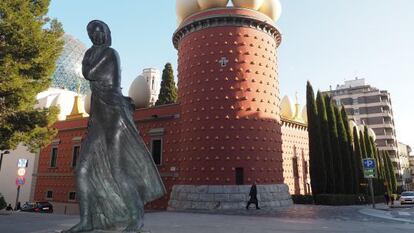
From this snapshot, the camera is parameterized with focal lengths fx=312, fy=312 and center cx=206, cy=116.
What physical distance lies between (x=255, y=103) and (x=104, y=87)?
16183 mm

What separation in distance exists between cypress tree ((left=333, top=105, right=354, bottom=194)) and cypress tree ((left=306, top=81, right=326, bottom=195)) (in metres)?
3.75

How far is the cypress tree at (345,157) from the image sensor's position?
27.1m

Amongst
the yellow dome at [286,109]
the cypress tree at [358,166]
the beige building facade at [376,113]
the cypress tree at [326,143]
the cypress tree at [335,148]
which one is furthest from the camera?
the beige building facade at [376,113]

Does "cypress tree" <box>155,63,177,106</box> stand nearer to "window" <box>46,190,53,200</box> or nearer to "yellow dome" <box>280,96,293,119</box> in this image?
"yellow dome" <box>280,96,293,119</box>

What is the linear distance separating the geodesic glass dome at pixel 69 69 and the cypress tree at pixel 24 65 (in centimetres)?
4131

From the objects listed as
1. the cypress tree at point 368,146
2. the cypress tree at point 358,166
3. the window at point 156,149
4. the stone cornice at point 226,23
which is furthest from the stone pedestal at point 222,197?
the cypress tree at point 368,146

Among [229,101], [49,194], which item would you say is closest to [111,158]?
[229,101]

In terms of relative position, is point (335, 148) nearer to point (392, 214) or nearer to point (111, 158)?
point (392, 214)

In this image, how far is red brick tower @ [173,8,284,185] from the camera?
20.5 meters

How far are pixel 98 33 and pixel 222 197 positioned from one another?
14.9 m

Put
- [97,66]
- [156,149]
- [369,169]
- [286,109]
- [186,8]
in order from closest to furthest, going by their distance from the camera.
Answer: [97,66] → [369,169] → [186,8] → [156,149] → [286,109]

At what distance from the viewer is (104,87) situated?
6.32 metres

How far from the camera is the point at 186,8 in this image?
23.9 meters

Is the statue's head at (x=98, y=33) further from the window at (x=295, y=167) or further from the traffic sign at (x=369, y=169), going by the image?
the window at (x=295, y=167)
